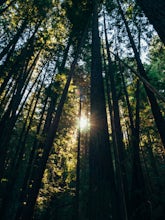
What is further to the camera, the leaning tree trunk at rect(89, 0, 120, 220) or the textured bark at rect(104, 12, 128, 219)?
the leaning tree trunk at rect(89, 0, 120, 220)

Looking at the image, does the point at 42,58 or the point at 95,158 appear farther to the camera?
the point at 42,58

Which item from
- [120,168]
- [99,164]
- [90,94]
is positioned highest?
[90,94]

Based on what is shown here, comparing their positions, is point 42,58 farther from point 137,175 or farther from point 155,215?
point 155,215

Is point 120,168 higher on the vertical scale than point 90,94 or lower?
lower

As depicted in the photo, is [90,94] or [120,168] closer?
[120,168]

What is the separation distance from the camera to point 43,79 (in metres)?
9.24

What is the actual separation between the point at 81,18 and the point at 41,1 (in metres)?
2.61

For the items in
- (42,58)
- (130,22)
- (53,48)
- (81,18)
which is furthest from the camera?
(42,58)

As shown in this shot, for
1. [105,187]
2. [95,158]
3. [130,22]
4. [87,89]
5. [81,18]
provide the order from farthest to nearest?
[87,89] → [130,22] → [81,18] → [95,158] → [105,187]

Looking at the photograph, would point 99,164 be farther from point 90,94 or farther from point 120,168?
point 90,94

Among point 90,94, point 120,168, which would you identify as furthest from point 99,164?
point 90,94

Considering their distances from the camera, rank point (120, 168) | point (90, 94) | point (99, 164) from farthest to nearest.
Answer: point (90, 94), point (99, 164), point (120, 168)

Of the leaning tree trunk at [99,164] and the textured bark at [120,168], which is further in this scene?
the leaning tree trunk at [99,164]

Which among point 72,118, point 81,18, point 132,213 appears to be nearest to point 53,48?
point 81,18
